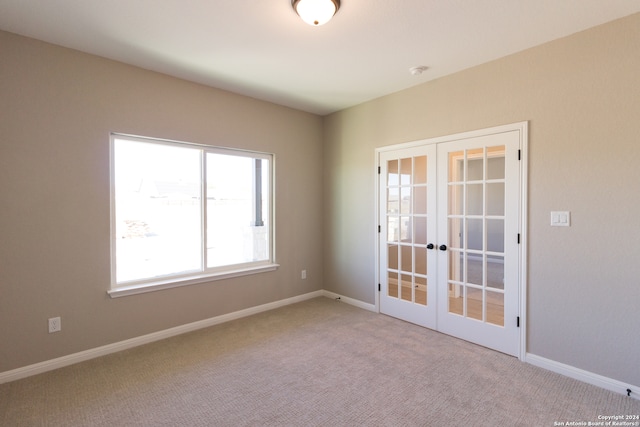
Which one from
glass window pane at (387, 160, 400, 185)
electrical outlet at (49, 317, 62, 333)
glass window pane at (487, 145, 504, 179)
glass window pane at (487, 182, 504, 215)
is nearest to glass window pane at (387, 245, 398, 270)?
glass window pane at (387, 160, 400, 185)

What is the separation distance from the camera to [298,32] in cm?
251

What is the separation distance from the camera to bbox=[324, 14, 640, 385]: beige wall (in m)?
2.31

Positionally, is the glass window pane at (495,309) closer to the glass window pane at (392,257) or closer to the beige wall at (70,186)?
the glass window pane at (392,257)

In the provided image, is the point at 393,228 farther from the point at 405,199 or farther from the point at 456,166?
the point at 456,166

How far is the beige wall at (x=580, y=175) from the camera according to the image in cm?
231

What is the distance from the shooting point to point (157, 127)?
326cm

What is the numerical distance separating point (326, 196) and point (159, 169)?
2.32m

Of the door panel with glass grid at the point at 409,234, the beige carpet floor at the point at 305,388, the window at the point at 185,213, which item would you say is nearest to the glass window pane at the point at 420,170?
the door panel with glass grid at the point at 409,234

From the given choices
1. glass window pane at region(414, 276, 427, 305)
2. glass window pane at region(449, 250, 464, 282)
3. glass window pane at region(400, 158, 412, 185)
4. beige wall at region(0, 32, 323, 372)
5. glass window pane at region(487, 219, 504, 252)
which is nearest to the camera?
beige wall at region(0, 32, 323, 372)

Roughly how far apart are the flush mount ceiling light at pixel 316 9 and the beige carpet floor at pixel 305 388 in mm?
2687

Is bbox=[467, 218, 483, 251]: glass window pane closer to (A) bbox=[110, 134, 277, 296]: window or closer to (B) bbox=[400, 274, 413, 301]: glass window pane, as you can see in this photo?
(B) bbox=[400, 274, 413, 301]: glass window pane

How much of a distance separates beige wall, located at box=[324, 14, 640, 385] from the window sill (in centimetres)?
288

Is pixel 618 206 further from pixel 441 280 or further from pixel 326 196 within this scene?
pixel 326 196

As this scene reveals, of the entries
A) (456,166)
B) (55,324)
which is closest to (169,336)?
(55,324)
